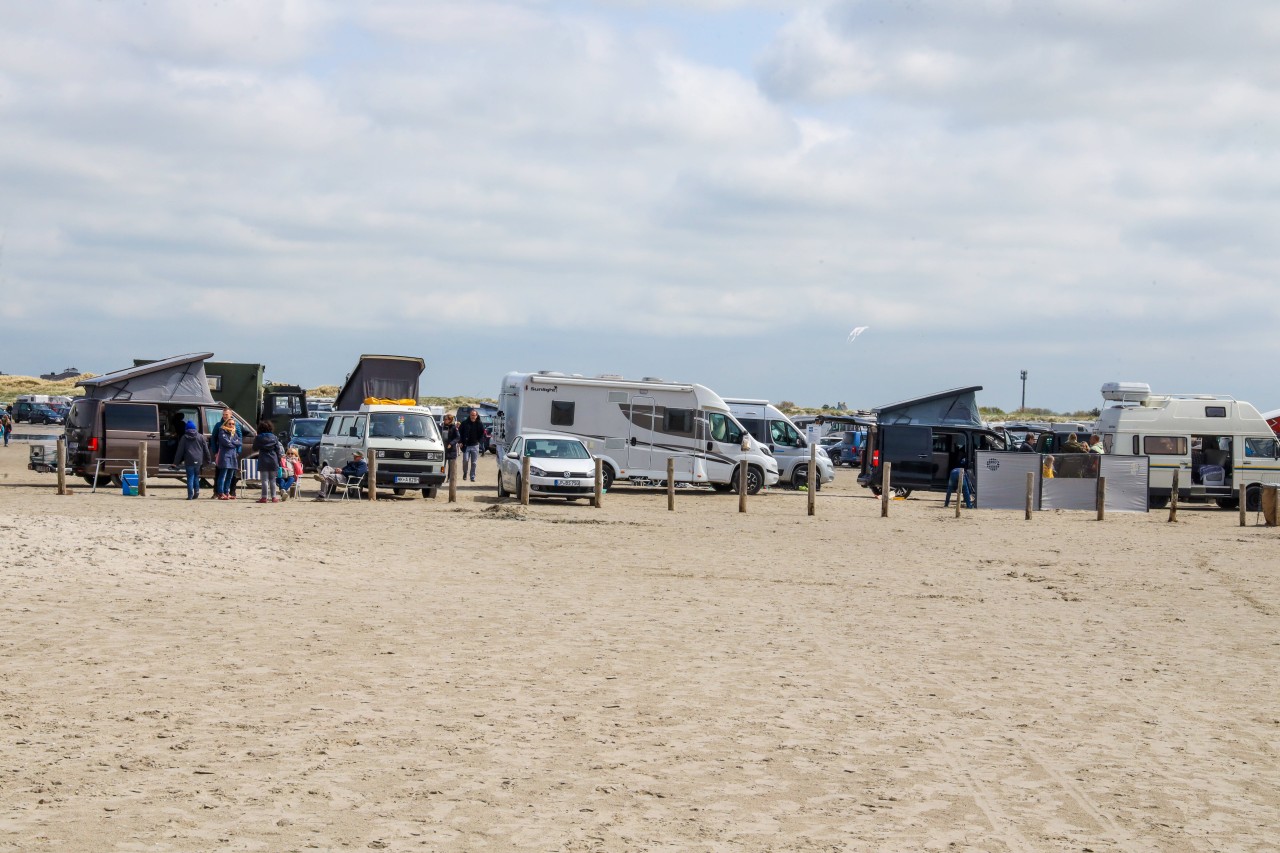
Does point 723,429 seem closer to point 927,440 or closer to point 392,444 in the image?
point 927,440

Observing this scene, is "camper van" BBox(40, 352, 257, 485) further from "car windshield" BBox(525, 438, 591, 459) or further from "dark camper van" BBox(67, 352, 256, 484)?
"car windshield" BBox(525, 438, 591, 459)

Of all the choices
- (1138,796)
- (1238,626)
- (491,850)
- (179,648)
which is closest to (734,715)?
(1138,796)

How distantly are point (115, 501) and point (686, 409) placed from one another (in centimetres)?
1362

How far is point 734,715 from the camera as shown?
8.77 meters

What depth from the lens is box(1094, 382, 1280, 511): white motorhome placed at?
32781 millimetres

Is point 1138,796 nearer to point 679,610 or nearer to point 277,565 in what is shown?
point 679,610

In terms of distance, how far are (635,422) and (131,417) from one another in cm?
1146

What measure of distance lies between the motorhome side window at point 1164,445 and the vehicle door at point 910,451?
16.8 feet

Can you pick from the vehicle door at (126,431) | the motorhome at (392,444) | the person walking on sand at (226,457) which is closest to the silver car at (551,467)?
the motorhome at (392,444)

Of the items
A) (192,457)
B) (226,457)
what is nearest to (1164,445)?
(226,457)

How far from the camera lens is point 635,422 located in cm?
3303

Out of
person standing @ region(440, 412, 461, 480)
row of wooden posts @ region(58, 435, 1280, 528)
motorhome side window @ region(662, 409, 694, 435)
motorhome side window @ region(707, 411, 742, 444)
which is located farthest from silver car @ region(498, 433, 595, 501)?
motorhome side window @ region(707, 411, 742, 444)

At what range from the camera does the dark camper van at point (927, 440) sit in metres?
34.0

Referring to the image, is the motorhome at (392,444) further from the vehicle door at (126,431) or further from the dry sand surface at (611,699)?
the dry sand surface at (611,699)
